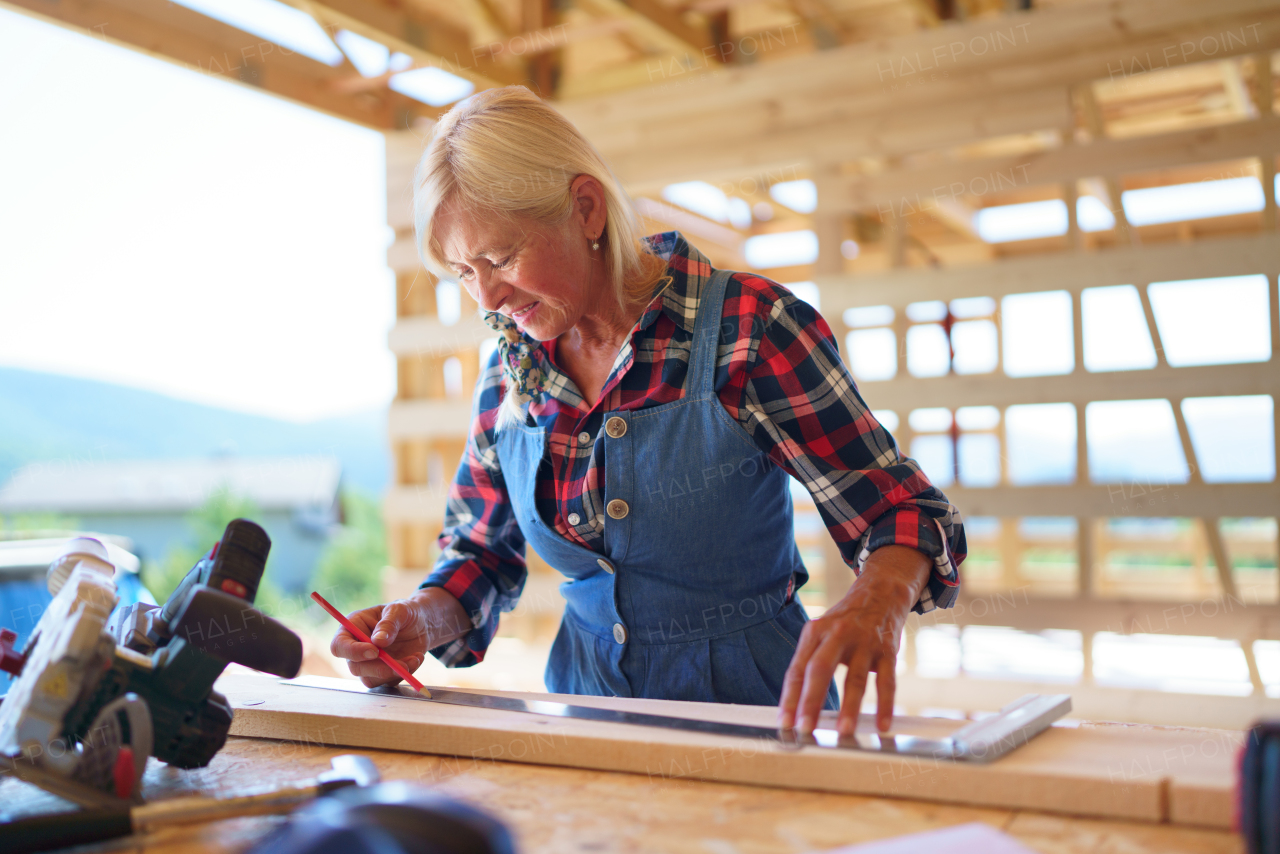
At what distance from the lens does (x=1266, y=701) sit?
3.01 metres

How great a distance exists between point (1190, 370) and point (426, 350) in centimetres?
316

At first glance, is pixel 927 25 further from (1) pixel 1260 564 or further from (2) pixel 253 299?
(2) pixel 253 299

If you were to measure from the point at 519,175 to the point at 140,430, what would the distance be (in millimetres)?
17131

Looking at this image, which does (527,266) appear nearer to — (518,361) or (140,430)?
(518,361)

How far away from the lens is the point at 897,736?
969 mm

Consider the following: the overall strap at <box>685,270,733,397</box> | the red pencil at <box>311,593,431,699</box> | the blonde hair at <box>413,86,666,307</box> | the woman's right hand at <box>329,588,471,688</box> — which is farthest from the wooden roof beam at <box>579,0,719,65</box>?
the red pencil at <box>311,593,431,699</box>

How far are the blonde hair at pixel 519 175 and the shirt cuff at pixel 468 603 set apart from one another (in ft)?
0.97

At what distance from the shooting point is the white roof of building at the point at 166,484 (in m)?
17.5

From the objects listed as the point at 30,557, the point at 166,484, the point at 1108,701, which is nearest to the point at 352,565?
the point at 166,484

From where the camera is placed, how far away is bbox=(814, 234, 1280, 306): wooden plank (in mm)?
3039

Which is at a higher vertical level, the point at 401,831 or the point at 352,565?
the point at 401,831

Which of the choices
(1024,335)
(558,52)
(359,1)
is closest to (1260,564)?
(1024,335)

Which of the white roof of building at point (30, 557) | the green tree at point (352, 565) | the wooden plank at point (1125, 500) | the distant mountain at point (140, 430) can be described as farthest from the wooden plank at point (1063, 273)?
the green tree at point (352, 565)

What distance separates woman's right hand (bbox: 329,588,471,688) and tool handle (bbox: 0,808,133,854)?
1.62ft
